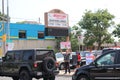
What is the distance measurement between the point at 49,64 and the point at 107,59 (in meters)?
5.54

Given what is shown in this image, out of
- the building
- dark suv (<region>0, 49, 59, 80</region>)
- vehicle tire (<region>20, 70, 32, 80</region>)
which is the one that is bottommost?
vehicle tire (<region>20, 70, 32, 80</region>)

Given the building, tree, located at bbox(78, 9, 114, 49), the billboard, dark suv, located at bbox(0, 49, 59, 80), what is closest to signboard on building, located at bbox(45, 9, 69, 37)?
the billboard

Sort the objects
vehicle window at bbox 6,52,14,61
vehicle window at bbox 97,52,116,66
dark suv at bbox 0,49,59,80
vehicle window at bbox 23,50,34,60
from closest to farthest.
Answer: vehicle window at bbox 97,52,116,66 → dark suv at bbox 0,49,59,80 → vehicle window at bbox 23,50,34,60 → vehicle window at bbox 6,52,14,61

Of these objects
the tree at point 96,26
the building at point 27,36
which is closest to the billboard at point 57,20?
the building at point 27,36

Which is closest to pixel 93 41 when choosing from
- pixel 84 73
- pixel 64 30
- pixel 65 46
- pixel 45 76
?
pixel 64 30

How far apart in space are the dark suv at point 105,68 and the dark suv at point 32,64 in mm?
4100

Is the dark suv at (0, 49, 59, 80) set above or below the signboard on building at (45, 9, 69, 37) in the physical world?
below

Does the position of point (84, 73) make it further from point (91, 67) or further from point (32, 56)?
point (32, 56)

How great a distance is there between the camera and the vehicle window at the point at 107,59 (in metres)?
14.0

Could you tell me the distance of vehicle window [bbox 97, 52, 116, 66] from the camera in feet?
45.8

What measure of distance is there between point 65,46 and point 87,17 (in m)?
34.4

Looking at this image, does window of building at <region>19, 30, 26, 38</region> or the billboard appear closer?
the billboard

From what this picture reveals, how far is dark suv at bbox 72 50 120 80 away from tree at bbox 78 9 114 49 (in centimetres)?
5091

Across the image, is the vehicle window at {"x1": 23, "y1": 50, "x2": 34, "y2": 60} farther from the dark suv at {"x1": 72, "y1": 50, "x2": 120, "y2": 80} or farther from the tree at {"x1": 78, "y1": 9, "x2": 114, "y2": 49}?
the tree at {"x1": 78, "y1": 9, "x2": 114, "y2": 49}
